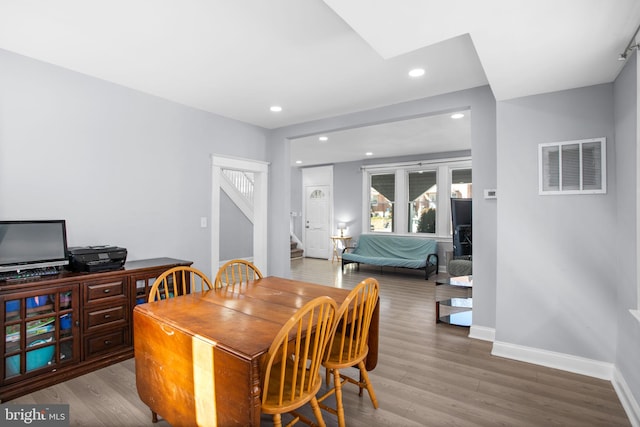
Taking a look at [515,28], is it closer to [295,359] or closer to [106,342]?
[295,359]

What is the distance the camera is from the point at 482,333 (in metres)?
3.29

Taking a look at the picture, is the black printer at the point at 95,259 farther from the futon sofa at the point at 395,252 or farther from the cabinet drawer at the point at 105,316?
the futon sofa at the point at 395,252

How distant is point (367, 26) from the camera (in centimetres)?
179

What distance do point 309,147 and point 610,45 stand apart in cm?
508

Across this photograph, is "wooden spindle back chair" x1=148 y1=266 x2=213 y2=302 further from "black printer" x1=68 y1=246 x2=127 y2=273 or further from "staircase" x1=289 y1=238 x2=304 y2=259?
"staircase" x1=289 y1=238 x2=304 y2=259

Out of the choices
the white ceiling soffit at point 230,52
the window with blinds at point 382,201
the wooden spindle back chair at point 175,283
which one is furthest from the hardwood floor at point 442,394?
the window with blinds at point 382,201

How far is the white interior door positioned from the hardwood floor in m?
5.84

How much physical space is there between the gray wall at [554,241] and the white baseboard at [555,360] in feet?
0.13

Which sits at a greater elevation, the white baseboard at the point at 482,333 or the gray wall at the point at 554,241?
the gray wall at the point at 554,241

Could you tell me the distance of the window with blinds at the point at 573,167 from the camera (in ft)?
8.37

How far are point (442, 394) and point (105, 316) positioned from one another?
8.88 feet

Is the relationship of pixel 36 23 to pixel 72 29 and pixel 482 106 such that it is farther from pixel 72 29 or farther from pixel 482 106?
pixel 482 106

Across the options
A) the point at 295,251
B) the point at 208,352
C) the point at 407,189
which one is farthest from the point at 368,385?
the point at 295,251

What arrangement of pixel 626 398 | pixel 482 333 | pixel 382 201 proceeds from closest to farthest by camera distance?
pixel 626 398
pixel 482 333
pixel 382 201
